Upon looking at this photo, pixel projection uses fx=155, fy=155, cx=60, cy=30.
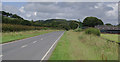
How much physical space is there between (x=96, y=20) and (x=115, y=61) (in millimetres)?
127605

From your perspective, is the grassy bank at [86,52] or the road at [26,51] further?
the road at [26,51]

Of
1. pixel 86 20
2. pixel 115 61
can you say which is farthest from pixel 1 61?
pixel 86 20

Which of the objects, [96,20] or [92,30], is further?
[96,20]

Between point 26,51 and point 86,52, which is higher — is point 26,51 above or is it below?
below

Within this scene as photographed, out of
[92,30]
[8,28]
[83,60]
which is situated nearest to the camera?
[83,60]

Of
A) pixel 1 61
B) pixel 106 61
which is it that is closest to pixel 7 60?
pixel 1 61

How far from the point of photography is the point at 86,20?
130 meters

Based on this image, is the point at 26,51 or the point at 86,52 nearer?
the point at 86,52

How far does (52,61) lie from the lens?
9.36 metres

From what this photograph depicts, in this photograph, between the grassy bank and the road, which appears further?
the road

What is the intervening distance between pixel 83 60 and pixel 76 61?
1.35 feet

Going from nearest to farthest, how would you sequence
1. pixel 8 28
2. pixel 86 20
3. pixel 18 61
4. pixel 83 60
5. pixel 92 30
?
1. pixel 83 60
2. pixel 18 61
3. pixel 92 30
4. pixel 8 28
5. pixel 86 20

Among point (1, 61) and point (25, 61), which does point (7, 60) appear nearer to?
point (1, 61)

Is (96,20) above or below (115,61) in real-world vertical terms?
above
